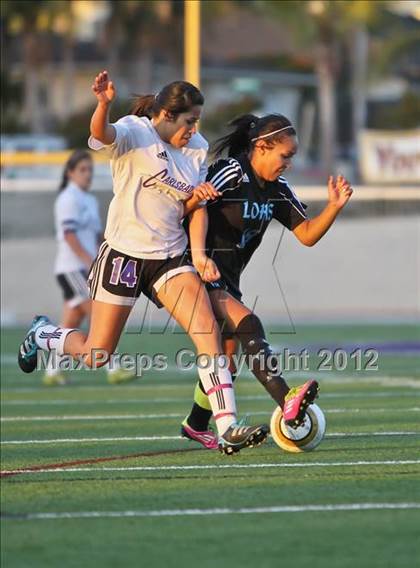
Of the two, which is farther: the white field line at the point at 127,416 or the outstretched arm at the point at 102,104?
the white field line at the point at 127,416

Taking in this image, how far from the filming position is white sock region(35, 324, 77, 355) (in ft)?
29.6

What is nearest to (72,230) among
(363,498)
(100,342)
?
(100,342)

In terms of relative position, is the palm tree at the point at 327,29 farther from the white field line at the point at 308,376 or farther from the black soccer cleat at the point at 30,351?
the black soccer cleat at the point at 30,351

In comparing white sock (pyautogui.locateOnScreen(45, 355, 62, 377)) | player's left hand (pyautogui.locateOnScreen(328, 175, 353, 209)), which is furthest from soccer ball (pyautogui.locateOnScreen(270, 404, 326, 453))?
white sock (pyautogui.locateOnScreen(45, 355, 62, 377))

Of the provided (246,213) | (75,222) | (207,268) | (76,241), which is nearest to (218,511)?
(207,268)

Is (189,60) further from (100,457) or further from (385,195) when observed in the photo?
(100,457)

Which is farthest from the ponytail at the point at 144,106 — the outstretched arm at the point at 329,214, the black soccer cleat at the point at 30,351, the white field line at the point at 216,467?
the white field line at the point at 216,467

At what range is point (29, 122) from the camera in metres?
60.7

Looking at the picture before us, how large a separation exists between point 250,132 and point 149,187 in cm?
80

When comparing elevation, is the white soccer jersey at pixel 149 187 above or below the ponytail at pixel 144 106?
below

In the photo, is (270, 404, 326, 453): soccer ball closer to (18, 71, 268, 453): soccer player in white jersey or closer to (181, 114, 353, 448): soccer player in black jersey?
(181, 114, 353, 448): soccer player in black jersey

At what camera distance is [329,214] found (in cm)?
859

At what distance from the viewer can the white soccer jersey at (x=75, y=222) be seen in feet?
46.1

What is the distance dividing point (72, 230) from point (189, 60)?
8.21 m
